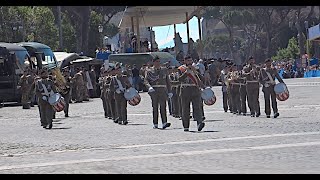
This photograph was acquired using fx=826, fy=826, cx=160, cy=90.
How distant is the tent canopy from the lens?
46.1 metres

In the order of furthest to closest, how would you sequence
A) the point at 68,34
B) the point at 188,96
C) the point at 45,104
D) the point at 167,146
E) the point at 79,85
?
the point at 68,34 → the point at 79,85 → the point at 45,104 → the point at 188,96 → the point at 167,146

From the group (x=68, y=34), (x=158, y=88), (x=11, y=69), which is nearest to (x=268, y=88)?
(x=158, y=88)

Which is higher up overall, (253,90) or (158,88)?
(158,88)

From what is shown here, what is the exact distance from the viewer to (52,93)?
77.0 feet

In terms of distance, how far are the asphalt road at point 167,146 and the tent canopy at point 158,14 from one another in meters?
20.0

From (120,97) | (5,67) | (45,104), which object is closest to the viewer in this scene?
(45,104)

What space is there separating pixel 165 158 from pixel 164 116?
7135 mm

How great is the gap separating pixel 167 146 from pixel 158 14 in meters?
33.9

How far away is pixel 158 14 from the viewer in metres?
49.9

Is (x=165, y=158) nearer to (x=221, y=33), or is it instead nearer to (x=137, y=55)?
(x=137, y=55)

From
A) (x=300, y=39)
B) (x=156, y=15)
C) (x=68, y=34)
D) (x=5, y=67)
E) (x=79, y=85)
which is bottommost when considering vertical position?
(x=79, y=85)

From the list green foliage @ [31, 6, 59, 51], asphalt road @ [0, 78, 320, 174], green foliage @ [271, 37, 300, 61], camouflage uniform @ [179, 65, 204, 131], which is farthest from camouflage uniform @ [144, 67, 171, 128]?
green foliage @ [271, 37, 300, 61]

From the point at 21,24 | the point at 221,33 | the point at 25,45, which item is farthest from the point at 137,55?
the point at 221,33

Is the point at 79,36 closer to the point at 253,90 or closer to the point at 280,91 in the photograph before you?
the point at 253,90
